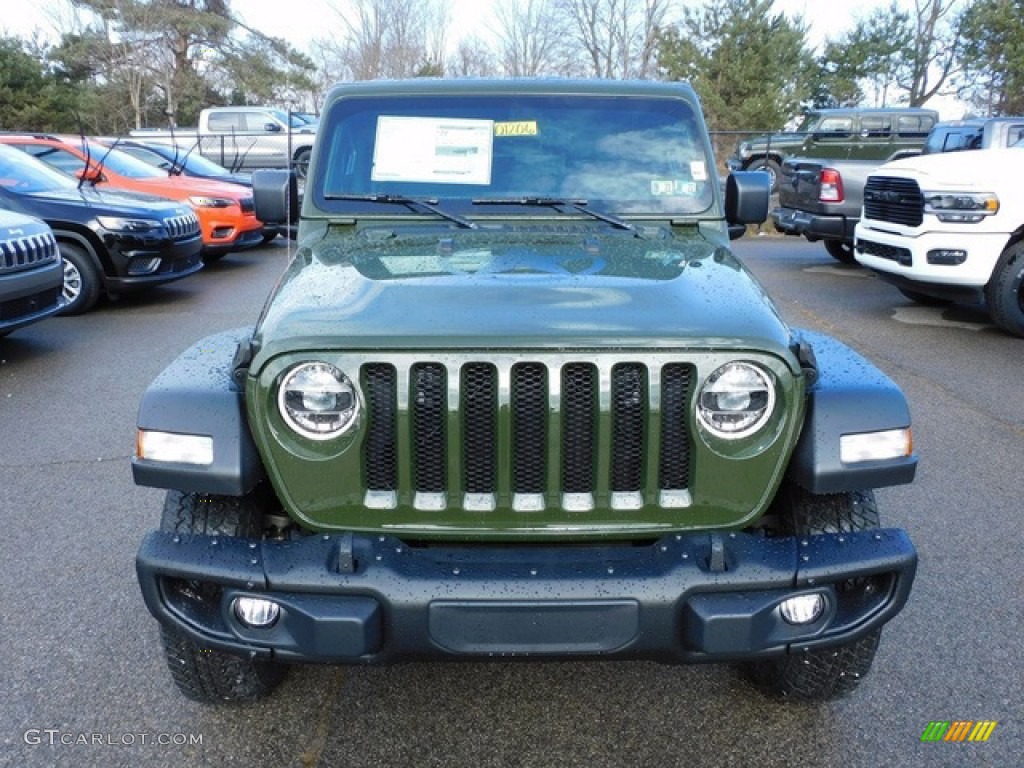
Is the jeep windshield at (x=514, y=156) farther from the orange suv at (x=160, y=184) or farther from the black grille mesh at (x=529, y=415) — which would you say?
the orange suv at (x=160, y=184)

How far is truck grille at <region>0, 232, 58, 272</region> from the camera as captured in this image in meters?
6.29

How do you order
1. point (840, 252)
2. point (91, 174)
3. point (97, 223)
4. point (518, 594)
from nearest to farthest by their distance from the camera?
point (518, 594) → point (97, 223) → point (91, 174) → point (840, 252)

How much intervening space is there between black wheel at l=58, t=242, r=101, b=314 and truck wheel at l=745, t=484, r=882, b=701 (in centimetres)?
777

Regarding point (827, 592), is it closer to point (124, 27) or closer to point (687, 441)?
point (687, 441)

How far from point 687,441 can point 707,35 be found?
3251 centimetres

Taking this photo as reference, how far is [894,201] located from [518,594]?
7.41 metres

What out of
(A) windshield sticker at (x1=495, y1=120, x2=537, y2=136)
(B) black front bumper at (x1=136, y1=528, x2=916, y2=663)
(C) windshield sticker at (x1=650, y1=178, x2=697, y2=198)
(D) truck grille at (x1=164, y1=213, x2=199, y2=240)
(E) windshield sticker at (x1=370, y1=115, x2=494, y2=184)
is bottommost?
(B) black front bumper at (x1=136, y1=528, x2=916, y2=663)

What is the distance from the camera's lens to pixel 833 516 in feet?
7.80

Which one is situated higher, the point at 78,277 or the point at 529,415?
the point at 529,415

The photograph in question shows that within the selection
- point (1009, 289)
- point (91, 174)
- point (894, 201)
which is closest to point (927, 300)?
point (894, 201)

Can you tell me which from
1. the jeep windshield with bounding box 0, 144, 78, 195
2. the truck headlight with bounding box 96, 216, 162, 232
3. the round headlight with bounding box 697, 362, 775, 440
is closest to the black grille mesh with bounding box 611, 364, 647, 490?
the round headlight with bounding box 697, 362, 775, 440

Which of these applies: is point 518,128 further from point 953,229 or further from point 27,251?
point 953,229

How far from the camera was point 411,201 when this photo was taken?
325 centimetres

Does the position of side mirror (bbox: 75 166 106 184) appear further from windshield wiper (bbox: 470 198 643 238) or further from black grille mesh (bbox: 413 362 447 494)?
black grille mesh (bbox: 413 362 447 494)
